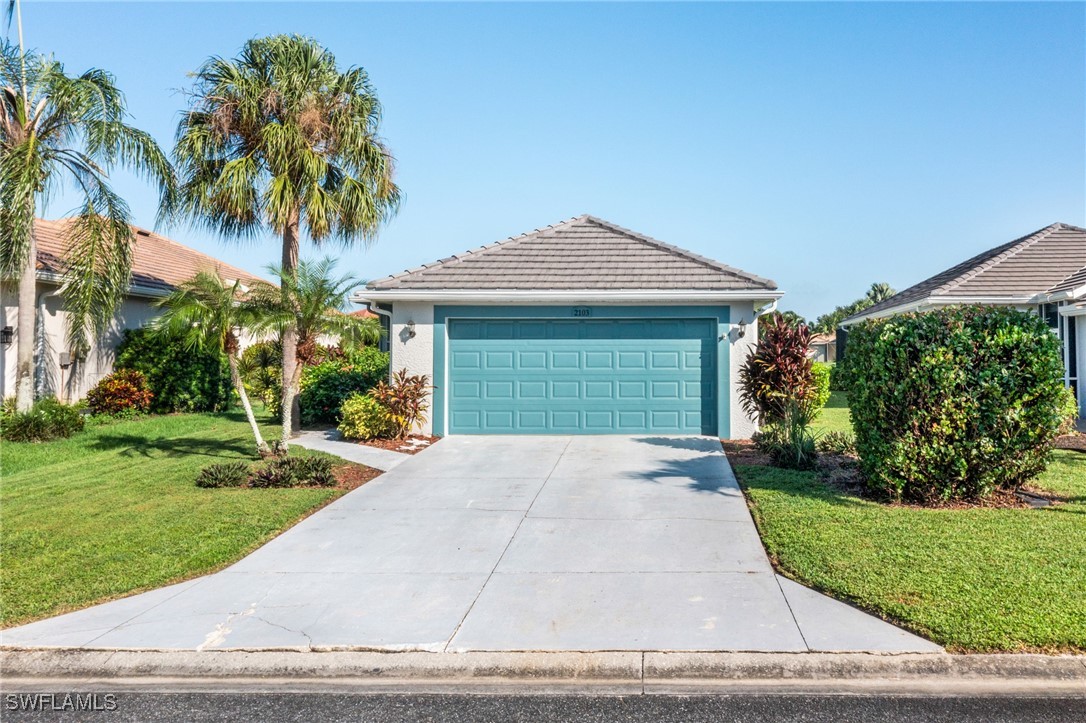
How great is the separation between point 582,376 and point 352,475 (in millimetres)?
5138

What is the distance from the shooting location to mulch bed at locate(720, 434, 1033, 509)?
7855mm

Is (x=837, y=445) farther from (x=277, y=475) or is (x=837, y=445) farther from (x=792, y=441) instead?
(x=277, y=475)

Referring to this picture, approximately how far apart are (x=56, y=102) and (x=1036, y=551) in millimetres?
16772

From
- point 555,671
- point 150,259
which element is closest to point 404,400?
point 555,671

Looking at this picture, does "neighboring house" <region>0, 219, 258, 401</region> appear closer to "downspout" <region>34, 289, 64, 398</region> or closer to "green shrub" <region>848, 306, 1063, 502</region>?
"downspout" <region>34, 289, 64, 398</region>

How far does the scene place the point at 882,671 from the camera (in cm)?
429

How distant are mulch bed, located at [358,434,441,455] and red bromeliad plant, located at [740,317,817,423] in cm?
558

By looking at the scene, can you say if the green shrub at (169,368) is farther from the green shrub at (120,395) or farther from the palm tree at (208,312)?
the palm tree at (208,312)

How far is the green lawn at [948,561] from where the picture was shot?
4.65 metres

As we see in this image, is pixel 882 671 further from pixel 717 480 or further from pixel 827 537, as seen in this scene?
pixel 717 480

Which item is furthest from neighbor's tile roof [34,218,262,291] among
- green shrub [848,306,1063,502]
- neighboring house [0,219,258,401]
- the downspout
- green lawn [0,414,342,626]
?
green shrub [848,306,1063,502]

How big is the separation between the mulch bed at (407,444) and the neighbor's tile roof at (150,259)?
→ 14.6 feet

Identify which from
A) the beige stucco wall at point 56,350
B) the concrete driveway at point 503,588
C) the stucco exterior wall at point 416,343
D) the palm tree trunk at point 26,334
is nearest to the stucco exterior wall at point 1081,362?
the concrete driveway at point 503,588

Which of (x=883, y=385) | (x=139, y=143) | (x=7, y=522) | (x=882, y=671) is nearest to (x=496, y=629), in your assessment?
(x=882, y=671)
